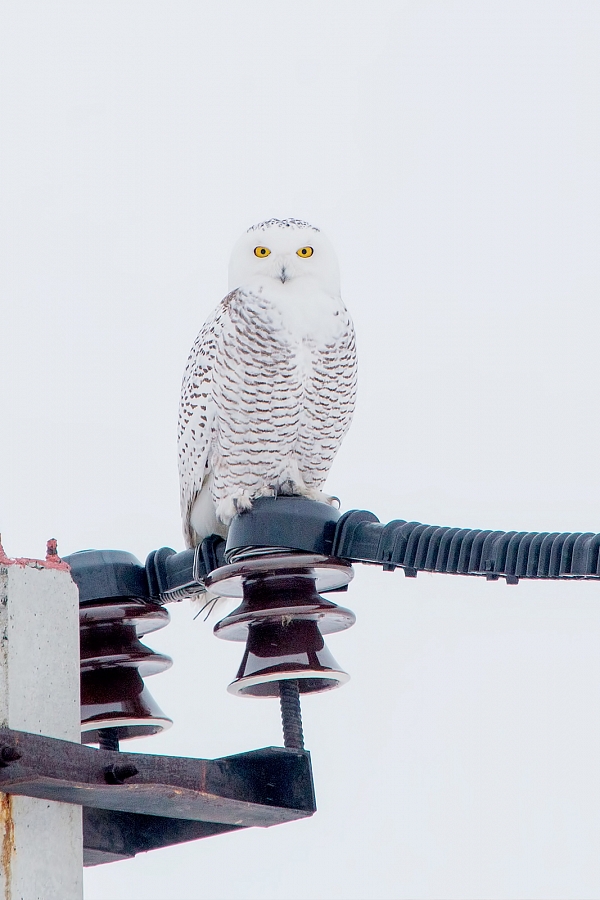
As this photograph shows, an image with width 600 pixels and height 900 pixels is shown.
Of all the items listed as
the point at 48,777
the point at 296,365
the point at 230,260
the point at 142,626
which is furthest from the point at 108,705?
the point at 230,260

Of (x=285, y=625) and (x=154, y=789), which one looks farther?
(x=285, y=625)

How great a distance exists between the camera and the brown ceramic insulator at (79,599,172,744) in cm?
377

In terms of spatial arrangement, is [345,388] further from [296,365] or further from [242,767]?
[242,767]

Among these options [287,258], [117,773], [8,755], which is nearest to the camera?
[8,755]

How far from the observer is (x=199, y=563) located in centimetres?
381

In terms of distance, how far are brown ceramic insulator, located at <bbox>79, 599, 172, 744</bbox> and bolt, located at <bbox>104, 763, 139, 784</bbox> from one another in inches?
35.6

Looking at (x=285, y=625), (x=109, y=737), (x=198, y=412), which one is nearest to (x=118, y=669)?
(x=109, y=737)

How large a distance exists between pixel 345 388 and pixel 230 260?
731mm

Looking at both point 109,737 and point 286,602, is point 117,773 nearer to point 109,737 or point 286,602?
point 286,602

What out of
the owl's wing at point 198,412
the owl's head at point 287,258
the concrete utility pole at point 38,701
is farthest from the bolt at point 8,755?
the owl's head at point 287,258

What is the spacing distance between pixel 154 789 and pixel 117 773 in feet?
0.35

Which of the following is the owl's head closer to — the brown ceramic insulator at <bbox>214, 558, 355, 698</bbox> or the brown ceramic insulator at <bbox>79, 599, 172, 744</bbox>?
the brown ceramic insulator at <bbox>79, 599, 172, 744</bbox>

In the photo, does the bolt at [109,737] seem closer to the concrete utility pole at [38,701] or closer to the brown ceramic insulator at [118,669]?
the brown ceramic insulator at [118,669]

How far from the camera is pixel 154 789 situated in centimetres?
290
